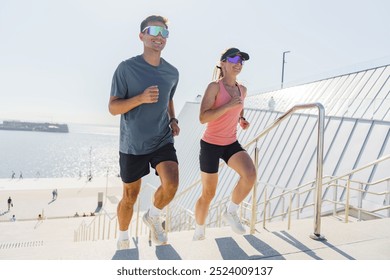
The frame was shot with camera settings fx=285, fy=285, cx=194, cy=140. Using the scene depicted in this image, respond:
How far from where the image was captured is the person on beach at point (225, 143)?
3215 millimetres

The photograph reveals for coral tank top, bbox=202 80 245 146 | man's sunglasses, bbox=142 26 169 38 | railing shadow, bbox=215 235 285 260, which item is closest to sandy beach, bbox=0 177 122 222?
coral tank top, bbox=202 80 245 146

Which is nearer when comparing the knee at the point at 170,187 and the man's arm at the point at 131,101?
the man's arm at the point at 131,101

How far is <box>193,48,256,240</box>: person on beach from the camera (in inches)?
127

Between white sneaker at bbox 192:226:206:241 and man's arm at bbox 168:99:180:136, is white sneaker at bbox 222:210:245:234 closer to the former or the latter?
white sneaker at bbox 192:226:206:241

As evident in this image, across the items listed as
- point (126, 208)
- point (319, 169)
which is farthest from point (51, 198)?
point (319, 169)

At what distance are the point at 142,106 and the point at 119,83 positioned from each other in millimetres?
313

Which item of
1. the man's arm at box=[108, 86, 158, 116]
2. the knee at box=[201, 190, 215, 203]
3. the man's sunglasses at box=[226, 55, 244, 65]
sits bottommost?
the knee at box=[201, 190, 215, 203]

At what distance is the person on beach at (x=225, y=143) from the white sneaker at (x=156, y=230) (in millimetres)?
551

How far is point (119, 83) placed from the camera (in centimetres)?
278

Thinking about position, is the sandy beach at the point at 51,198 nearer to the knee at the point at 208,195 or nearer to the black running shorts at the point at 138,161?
the knee at the point at 208,195

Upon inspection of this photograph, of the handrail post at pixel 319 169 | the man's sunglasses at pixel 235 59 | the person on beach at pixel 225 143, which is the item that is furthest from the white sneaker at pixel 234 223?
the man's sunglasses at pixel 235 59

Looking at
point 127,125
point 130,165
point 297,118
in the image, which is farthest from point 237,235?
point 297,118

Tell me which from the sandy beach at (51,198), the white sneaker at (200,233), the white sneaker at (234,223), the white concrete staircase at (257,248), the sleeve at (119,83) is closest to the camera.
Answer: the white concrete staircase at (257,248)

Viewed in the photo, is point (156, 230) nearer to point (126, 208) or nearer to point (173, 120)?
point (126, 208)
